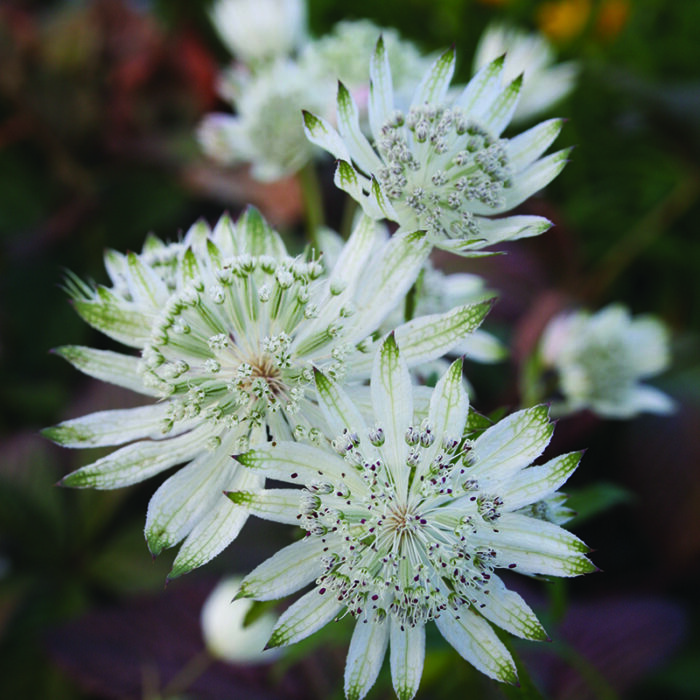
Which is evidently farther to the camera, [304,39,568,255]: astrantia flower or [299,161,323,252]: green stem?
[299,161,323,252]: green stem

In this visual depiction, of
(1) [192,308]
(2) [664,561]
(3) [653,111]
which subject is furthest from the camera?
(3) [653,111]

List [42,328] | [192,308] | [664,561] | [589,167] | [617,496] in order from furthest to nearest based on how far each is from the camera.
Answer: [589,167] < [42,328] < [664,561] < [617,496] < [192,308]

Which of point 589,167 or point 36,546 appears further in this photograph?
point 589,167

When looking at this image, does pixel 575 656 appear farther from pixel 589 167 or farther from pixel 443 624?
pixel 589 167

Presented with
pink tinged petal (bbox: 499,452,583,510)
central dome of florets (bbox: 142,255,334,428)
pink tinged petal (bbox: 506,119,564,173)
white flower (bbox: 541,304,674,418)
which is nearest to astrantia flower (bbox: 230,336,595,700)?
pink tinged petal (bbox: 499,452,583,510)

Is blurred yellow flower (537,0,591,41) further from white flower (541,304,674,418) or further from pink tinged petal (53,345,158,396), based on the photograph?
pink tinged petal (53,345,158,396)

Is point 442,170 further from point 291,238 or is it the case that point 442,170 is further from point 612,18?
point 612,18

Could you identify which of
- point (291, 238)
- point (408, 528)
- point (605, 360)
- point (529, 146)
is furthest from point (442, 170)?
point (291, 238)

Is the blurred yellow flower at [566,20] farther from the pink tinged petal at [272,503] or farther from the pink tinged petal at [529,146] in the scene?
the pink tinged petal at [272,503]

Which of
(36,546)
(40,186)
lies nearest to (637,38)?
(40,186)
